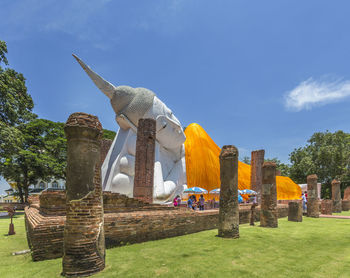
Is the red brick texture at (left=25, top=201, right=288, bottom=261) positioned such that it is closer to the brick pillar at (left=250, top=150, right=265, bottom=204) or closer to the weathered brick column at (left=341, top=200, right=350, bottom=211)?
the brick pillar at (left=250, top=150, right=265, bottom=204)

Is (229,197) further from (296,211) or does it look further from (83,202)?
(296,211)

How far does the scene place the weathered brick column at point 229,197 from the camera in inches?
292

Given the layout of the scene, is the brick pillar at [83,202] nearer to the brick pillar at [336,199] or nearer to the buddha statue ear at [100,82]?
the buddha statue ear at [100,82]

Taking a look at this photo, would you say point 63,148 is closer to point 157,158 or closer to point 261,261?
point 157,158

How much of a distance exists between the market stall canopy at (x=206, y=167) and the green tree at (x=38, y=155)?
40.1ft

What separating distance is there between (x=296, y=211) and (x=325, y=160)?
79.7 feet

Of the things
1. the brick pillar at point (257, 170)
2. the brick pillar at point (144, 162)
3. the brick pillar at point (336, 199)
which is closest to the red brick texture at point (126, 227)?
the brick pillar at point (144, 162)

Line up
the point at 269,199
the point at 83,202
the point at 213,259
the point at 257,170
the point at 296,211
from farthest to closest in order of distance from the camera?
the point at 257,170 < the point at 296,211 < the point at 269,199 < the point at 213,259 < the point at 83,202

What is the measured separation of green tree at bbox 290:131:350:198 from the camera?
31.0 meters

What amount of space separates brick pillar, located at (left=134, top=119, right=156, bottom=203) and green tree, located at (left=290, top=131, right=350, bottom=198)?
29351 mm

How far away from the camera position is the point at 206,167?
76.8 ft

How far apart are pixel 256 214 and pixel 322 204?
8653 millimetres

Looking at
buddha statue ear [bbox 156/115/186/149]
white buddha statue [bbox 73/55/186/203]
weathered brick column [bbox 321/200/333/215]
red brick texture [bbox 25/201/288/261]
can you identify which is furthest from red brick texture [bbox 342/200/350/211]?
red brick texture [bbox 25/201/288/261]

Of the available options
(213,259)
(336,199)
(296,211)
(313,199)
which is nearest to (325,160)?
(336,199)
